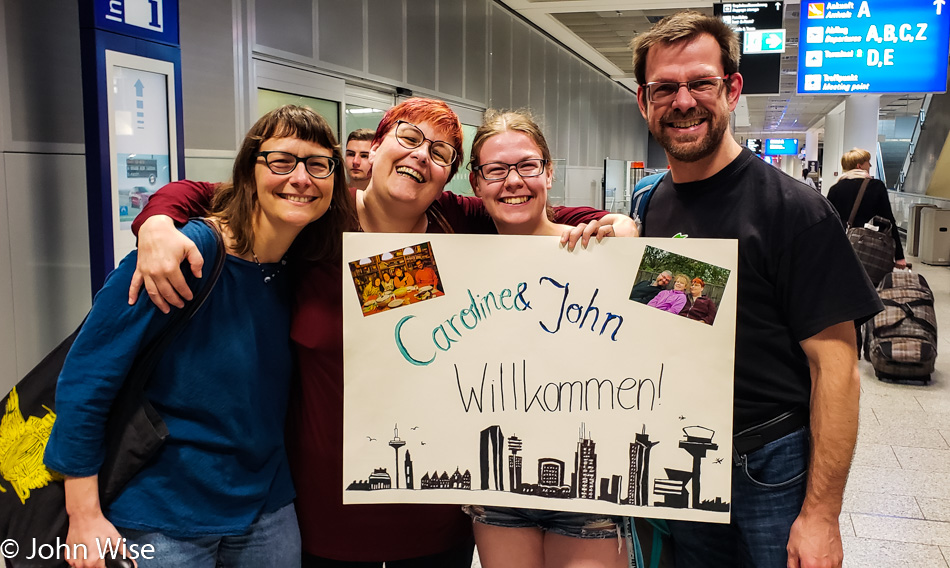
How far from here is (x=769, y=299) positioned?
1.62 m

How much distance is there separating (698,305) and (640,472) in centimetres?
39

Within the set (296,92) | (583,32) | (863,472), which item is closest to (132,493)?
(863,472)

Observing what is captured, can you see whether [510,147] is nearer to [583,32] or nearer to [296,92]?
[296,92]

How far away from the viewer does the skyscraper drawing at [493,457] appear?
5.34 feet

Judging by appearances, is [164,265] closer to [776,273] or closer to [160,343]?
[160,343]

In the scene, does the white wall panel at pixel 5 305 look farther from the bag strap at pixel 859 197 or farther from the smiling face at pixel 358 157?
the bag strap at pixel 859 197

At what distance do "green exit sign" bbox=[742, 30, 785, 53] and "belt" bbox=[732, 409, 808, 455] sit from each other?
26.1 feet

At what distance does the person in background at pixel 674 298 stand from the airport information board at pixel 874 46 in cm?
766

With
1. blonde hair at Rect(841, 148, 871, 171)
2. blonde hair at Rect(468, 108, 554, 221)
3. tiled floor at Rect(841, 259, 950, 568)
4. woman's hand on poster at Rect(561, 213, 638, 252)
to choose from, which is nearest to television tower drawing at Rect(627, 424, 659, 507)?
woman's hand on poster at Rect(561, 213, 638, 252)

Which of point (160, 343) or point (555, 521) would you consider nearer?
point (160, 343)

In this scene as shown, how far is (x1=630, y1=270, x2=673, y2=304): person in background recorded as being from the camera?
1537mm

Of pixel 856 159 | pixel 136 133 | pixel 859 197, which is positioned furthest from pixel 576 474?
pixel 856 159

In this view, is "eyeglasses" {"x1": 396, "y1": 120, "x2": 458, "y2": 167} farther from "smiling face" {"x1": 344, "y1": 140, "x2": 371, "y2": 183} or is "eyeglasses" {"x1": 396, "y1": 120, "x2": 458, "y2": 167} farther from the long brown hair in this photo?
"smiling face" {"x1": 344, "y1": 140, "x2": 371, "y2": 183}

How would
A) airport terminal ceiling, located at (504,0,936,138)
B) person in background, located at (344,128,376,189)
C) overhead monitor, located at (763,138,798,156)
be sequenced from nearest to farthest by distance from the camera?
1. person in background, located at (344,128,376,189)
2. airport terminal ceiling, located at (504,0,936,138)
3. overhead monitor, located at (763,138,798,156)
